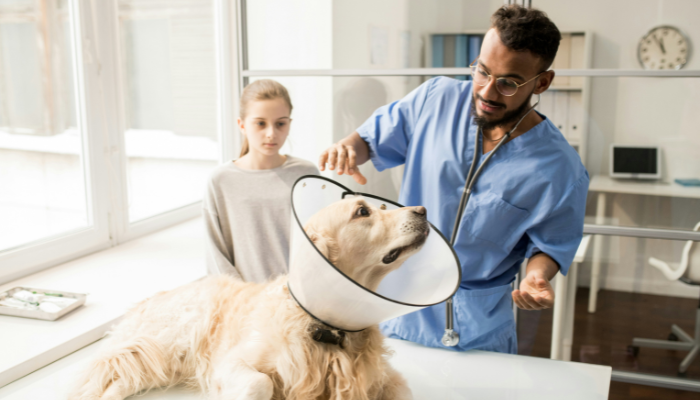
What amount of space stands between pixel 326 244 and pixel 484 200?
1.75 ft

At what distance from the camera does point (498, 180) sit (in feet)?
3.73

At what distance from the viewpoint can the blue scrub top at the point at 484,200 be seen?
44.5 inches

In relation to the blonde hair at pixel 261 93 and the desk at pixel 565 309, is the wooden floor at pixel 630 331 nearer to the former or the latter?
the desk at pixel 565 309

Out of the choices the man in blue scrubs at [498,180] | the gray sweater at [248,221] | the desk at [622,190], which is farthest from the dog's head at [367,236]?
the desk at [622,190]

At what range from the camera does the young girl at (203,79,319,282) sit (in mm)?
1538

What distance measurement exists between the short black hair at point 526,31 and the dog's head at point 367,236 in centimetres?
48

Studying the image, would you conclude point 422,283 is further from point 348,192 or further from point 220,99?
point 220,99

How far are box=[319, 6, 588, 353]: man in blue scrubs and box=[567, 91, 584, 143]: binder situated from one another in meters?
0.94

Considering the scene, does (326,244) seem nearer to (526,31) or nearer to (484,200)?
(484,200)

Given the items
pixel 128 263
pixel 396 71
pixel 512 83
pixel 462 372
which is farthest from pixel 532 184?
pixel 128 263

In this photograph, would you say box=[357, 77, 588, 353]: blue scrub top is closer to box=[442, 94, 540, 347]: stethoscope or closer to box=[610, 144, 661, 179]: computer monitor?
box=[442, 94, 540, 347]: stethoscope

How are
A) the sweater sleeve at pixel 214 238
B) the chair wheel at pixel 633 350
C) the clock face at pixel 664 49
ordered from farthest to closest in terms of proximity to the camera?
the chair wheel at pixel 633 350, the clock face at pixel 664 49, the sweater sleeve at pixel 214 238

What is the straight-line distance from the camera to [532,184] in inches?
44.3

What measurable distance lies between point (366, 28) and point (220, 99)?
94 cm
